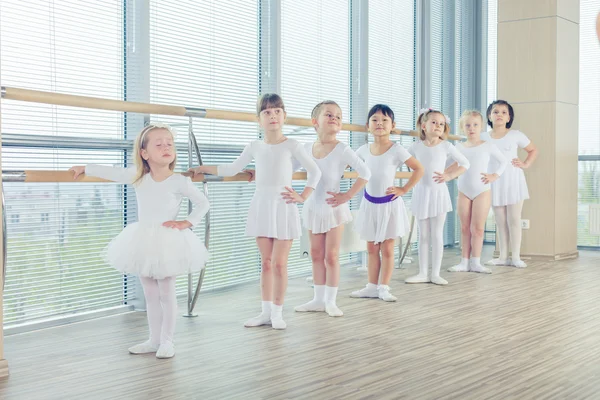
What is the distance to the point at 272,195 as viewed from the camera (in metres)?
3.68

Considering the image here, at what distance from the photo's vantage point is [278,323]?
12.0 ft

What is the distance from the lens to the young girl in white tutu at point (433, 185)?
5156 mm

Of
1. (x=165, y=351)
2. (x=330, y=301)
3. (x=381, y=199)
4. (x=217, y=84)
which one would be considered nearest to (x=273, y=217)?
(x=330, y=301)

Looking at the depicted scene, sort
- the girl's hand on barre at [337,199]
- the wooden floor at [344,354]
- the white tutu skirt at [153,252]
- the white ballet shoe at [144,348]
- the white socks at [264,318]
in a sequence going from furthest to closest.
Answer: the girl's hand on barre at [337,199], the white socks at [264,318], the white ballet shoe at [144,348], the white tutu skirt at [153,252], the wooden floor at [344,354]

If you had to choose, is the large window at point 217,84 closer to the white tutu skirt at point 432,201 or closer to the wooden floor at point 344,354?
the wooden floor at point 344,354

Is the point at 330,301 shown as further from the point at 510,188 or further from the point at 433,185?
the point at 510,188

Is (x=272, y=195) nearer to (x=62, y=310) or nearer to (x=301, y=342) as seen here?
(x=301, y=342)

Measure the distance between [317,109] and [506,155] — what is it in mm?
2519

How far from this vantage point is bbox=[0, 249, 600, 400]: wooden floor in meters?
2.62

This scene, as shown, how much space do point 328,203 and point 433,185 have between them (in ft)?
4.57

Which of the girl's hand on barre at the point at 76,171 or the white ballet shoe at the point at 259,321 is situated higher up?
the girl's hand on barre at the point at 76,171

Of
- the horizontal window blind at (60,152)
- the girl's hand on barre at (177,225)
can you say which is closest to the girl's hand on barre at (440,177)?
the horizontal window blind at (60,152)

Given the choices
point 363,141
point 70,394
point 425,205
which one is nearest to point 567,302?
point 425,205

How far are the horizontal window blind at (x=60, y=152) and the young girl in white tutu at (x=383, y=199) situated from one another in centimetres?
135
